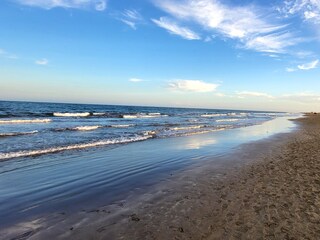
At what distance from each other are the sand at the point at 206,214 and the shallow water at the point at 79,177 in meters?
0.55

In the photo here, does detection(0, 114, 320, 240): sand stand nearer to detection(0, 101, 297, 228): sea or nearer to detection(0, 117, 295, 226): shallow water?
detection(0, 101, 297, 228): sea

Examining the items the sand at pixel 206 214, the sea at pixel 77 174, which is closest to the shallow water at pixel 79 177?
the sea at pixel 77 174

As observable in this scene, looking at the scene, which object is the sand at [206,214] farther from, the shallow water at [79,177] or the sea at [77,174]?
the shallow water at [79,177]

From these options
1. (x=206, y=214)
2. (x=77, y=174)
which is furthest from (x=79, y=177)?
(x=206, y=214)

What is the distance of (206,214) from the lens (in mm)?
5371

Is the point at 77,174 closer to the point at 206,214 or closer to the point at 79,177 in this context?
the point at 79,177

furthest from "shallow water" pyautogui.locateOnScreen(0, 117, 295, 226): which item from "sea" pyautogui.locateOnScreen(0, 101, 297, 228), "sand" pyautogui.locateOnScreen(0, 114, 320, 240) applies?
"sand" pyautogui.locateOnScreen(0, 114, 320, 240)

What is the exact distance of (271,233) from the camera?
4.61m

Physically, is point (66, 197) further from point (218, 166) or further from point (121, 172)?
point (218, 166)

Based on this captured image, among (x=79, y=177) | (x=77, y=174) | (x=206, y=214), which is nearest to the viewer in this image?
(x=206, y=214)

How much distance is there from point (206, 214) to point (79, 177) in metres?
4.16

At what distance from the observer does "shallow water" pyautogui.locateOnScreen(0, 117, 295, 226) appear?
5.84 m

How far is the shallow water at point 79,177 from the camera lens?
19.1 feet

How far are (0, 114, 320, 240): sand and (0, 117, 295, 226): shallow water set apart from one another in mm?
551
